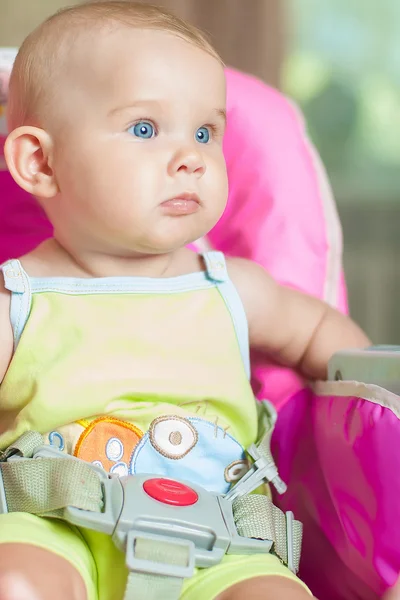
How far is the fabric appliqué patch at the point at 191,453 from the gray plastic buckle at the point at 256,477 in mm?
20

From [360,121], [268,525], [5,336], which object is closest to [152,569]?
[268,525]

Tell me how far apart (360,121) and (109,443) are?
179 cm

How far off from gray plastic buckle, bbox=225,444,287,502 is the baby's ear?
1.12 ft

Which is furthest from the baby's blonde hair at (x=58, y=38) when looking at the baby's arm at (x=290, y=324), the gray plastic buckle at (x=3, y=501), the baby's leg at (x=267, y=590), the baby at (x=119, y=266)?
the baby's leg at (x=267, y=590)

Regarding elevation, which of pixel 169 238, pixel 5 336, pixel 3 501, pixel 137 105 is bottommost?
pixel 3 501

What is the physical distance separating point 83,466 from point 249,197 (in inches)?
20.6

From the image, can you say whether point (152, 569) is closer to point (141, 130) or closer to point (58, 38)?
point (141, 130)

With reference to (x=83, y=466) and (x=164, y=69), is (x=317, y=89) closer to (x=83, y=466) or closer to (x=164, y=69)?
(x=164, y=69)

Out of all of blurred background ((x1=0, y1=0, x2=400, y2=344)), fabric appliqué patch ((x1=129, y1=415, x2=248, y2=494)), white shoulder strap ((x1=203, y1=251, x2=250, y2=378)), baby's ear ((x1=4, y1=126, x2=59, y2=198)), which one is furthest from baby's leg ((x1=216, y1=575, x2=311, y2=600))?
blurred background ((x1=0, y1=0, x2=400, y2=344))

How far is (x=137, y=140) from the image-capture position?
870 millimetres

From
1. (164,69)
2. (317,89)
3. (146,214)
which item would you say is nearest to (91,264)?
(146,214)

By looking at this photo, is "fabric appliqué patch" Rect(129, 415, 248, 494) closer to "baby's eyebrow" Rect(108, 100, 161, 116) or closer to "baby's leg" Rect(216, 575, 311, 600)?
"baby's leg" Rect(216, 575, 311, 600)

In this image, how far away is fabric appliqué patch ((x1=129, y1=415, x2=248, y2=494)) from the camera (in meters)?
0.88

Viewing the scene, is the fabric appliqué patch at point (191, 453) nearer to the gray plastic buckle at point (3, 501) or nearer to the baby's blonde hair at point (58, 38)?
the gray plastic buckle at point (3, 501)
